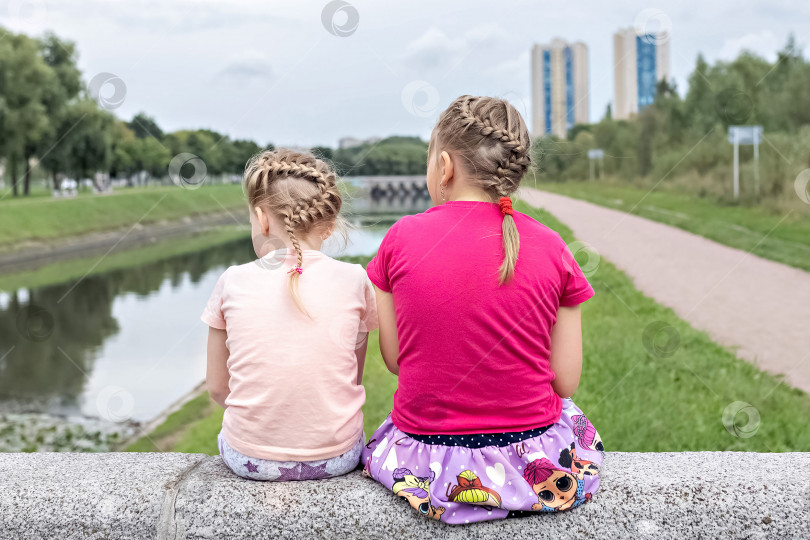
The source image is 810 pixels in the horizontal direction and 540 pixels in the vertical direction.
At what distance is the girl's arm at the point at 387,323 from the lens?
1701mm

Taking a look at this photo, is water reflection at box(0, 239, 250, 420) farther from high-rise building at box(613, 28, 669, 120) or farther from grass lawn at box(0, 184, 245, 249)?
high-rise building at box(613, 28, 669, 120)

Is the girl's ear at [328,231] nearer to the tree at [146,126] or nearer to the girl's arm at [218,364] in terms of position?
the girl's arm at [218,364]

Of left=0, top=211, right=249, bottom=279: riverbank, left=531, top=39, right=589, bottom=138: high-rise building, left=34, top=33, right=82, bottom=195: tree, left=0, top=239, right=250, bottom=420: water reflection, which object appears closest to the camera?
left=0, top=239, right=250, bottom=420: water reflection

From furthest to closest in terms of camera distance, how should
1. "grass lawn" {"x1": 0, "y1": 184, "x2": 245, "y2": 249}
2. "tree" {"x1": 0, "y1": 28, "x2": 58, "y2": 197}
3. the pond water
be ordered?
"tree" {"x1": 0, "y1": 28, "x2": 58, "y2": 197}, "grass lawn" {"x1": 0, "y1": 184, "x2": 245, "y2": 249}, the pond water

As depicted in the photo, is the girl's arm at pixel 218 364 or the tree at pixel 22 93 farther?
the tree at pixel 22 93

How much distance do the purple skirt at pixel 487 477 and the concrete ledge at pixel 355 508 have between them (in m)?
0.03

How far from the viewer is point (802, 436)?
3930 millimetres

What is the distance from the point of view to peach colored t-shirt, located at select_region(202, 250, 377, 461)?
5.38ft

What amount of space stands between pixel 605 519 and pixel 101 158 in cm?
2900

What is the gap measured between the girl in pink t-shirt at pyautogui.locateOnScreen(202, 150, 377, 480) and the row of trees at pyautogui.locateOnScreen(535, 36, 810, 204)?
14.1 m

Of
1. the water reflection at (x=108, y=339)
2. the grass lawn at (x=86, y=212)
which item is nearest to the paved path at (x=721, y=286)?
the water reflection at (x=108, y=339)

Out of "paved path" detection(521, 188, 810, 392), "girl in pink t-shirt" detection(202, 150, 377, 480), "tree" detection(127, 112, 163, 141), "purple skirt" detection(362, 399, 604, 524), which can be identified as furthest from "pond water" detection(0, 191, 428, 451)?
"tree" detection(127, 112, 163, 141)

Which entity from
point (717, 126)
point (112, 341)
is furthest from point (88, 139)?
point (717, 126)

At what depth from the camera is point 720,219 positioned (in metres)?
13.8
